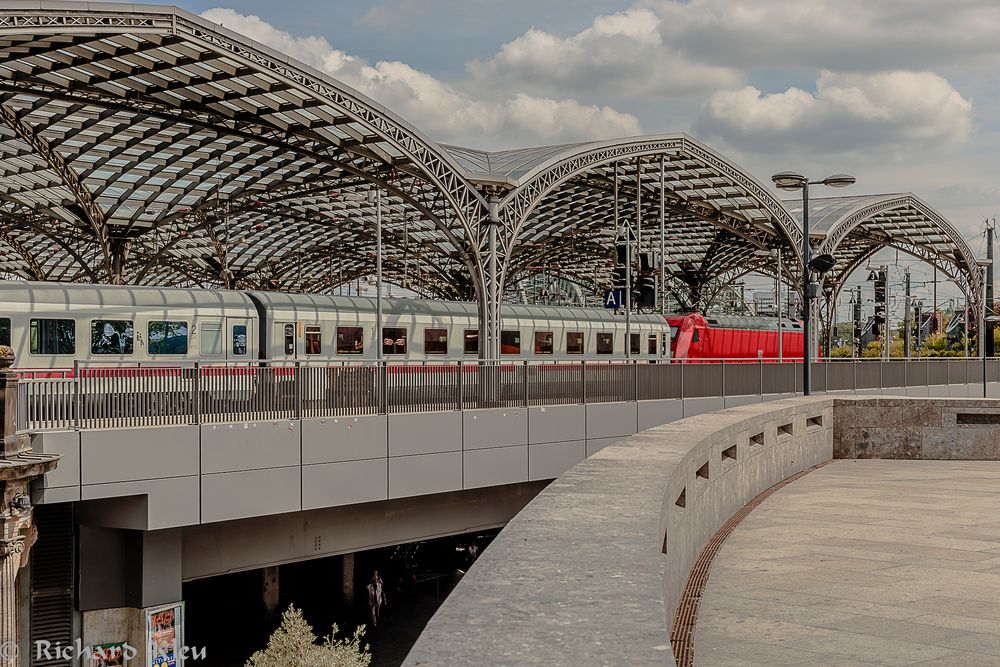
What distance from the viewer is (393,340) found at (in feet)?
113

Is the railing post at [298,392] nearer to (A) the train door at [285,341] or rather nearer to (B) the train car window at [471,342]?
(A) the train door at [285,341]

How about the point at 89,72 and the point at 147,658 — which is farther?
the point at 89,72

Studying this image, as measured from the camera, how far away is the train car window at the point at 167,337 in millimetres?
27156

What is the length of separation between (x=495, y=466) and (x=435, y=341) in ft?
46.3

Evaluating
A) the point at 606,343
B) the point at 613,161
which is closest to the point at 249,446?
the point at 613,161

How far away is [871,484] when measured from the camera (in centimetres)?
1327

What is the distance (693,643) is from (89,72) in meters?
31.6

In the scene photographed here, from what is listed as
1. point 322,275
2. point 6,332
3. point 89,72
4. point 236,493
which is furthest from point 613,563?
point 322,275

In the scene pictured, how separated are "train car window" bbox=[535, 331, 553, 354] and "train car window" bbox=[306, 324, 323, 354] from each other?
11430mm

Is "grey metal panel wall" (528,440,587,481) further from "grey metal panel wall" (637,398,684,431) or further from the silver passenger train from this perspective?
the silver passenger train

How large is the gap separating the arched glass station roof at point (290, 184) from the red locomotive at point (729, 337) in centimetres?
370

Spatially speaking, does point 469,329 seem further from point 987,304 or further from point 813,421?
point 987,304

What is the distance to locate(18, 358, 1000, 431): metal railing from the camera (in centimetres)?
1684

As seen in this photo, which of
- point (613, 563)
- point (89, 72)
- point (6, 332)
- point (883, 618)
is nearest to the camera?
point (613, 563)
